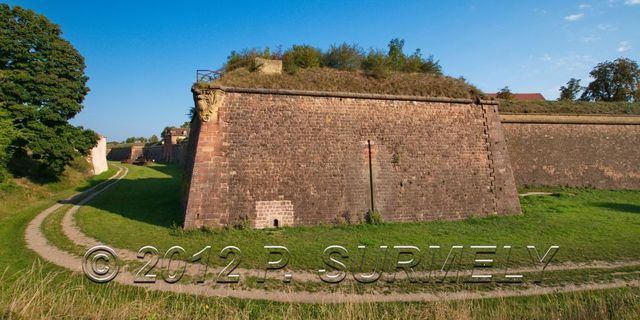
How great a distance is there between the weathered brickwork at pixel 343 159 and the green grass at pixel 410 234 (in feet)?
2.82

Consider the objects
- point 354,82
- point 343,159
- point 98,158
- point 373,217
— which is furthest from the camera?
point 98,158

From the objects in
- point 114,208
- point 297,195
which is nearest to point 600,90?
point 297,195

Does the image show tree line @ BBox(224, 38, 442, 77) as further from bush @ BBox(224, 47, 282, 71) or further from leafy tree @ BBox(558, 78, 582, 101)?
leafy tree @ BBox(558, 78, 582, 101)

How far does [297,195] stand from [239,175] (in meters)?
2.31

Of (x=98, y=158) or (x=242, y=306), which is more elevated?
(x=98, y=158)

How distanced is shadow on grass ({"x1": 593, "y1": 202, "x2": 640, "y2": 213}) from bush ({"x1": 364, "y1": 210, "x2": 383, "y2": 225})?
1197 centimetres

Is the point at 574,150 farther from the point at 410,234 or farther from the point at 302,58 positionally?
the point at 302,58

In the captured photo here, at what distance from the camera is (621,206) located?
52.7ft

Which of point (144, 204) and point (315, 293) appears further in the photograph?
point (144, 204)

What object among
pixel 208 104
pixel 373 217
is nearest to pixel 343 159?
pixel 373 217

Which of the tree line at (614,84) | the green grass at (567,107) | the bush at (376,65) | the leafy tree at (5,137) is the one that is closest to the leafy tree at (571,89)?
the tree line at (614,84)

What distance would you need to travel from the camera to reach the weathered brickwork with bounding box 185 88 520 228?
12.0m

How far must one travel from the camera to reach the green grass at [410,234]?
939 cm

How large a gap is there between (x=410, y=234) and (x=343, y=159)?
12.9ft
